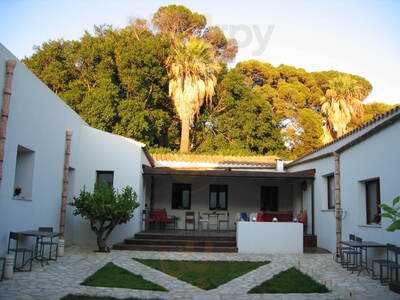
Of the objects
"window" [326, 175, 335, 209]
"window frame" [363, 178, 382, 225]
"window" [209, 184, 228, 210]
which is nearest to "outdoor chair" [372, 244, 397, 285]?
"window frame" [363, 178, 382, 225]

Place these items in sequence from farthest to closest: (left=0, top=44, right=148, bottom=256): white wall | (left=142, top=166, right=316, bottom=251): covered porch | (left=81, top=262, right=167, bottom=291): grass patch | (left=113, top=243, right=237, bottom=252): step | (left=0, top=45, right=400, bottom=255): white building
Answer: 1. (left=142, top=166, right=316, bottom=251): covered porch
2. (left=113, top=243, right=237, bottom=252): step
3. (left=0, top=45, right=400, bottom=255): white building
4. (left=0, top=44, right=148, bottom=256): white wall
5. (left=81, top=262, right=167, bottom=291): grass patch

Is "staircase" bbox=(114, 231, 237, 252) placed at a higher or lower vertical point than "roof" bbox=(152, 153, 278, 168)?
lower

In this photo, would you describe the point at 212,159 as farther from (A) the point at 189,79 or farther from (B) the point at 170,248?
(B) the point at 170,248

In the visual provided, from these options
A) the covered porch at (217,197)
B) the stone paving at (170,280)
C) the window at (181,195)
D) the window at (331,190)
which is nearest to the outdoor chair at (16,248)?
the stone paving at (170,280)

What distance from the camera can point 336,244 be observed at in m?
13.4

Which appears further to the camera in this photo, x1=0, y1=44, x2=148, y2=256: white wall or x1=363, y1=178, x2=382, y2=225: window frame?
x1=363, y1=178, x2=382, y2=225: window frame

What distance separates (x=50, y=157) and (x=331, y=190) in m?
9.14

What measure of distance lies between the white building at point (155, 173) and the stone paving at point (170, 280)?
125 centimetres

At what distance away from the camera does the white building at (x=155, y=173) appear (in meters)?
10.1

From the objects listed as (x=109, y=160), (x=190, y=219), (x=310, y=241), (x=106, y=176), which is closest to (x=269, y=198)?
(x=190, y=219)

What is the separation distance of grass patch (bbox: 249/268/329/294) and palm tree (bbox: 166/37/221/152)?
15982 mm

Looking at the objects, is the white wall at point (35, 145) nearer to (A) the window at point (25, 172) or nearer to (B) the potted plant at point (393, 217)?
(A) the window at point (25, 172)

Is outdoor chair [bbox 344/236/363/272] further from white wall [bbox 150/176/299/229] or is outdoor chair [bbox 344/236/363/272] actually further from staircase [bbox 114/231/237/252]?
white wall [bbox 150/176/299/229]

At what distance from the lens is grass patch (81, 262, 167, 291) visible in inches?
338
